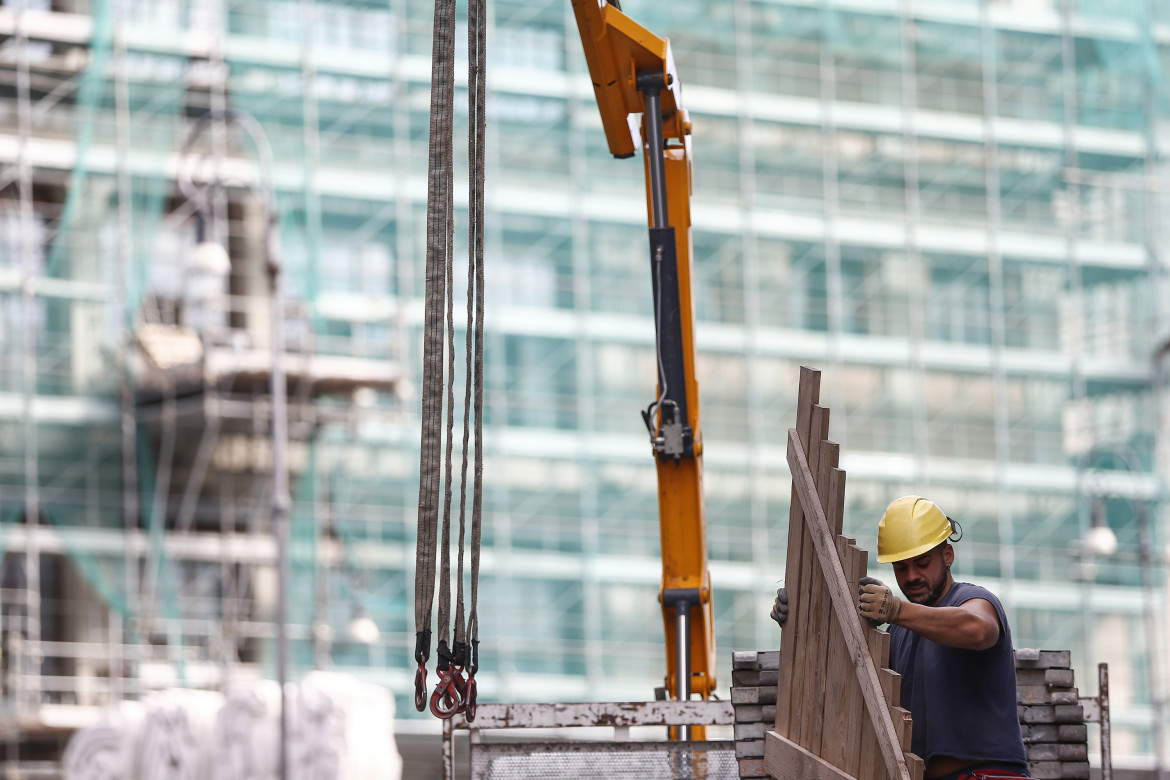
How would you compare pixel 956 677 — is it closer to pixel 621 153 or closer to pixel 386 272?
pixel 621 153

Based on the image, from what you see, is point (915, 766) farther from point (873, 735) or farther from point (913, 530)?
point (913, 530)

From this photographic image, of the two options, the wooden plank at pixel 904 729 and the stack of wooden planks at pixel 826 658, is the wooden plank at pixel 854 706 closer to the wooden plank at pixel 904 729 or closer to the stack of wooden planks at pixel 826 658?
the stack of wooden planks at pixel 826 658

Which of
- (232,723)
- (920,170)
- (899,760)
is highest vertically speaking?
(920,170)

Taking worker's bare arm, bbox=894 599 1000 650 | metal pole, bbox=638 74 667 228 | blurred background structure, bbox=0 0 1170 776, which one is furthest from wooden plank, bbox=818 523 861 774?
blurred background structure, bbox=0 0 1170 776

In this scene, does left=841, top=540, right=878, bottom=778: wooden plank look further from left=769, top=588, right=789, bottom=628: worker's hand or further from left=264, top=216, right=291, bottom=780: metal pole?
left=264, top=216, right=291, bottom=780: metal pole

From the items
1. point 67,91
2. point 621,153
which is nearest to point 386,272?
point 67,91

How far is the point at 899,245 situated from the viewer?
33625mm

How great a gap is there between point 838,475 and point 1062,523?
28.6 metres

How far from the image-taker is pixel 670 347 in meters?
10.8

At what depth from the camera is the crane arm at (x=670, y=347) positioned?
10.8m

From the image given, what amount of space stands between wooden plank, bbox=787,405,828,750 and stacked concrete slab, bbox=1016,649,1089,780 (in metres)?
1.03

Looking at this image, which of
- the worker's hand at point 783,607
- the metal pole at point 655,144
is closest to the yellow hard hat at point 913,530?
the worker's hand at point 783,607

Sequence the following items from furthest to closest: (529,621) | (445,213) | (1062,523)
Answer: (1062,523) < (529,621) < (445,213)

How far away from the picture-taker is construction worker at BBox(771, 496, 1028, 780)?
5.40 metres
